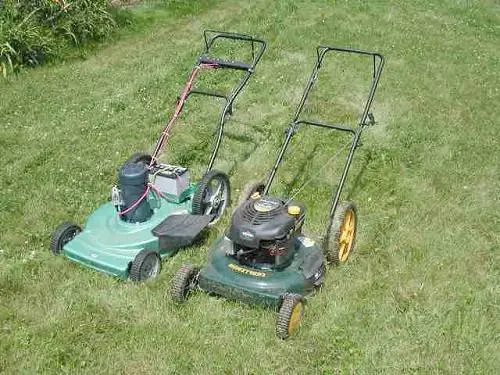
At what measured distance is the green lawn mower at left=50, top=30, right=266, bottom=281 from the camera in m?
5.54

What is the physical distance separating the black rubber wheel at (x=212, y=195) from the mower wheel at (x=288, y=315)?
1498 millimetres

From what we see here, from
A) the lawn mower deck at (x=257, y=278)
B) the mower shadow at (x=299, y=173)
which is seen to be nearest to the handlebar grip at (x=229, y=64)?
the mower shadow at (x=299, y=173)

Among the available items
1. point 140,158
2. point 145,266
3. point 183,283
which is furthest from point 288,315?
point 140,158

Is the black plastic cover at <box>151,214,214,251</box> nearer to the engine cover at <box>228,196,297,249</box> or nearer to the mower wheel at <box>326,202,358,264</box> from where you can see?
the engine cover at <box>228,196,297,249</box>

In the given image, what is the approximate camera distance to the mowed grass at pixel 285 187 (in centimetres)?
479

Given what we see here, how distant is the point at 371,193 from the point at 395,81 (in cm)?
349

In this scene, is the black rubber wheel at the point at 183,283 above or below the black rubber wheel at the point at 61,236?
above

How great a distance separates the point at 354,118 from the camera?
29.3 ft

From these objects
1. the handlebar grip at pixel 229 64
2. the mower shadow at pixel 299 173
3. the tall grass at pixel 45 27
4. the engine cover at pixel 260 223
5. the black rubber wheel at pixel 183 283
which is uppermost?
the engine cover at pixel 260 223

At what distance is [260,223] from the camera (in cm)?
500

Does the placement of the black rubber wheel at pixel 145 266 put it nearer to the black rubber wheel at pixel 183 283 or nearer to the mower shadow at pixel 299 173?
the black rubber wheel at pixel 183 283

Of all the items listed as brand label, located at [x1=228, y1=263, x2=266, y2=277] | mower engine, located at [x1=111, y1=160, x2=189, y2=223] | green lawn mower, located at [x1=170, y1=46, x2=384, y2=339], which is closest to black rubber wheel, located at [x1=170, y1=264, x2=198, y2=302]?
green lawn mower, located at [x1=170, y1=46, x2=384, y2=339]

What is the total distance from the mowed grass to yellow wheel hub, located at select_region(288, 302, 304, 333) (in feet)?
0.28

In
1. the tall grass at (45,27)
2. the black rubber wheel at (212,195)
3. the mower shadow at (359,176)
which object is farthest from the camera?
the tall grass at (45,27)
